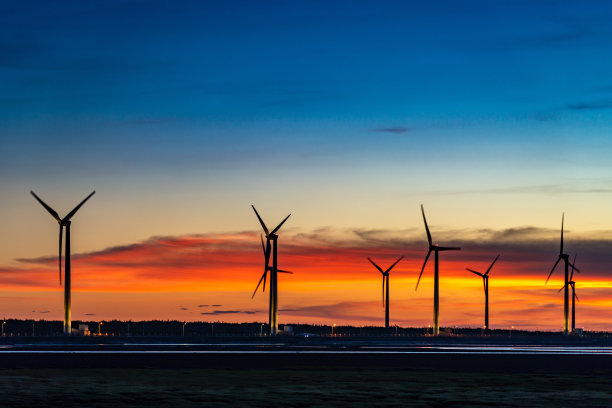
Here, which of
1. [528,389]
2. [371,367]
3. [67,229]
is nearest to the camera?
[528,389]

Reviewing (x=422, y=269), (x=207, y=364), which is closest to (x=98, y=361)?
(x=207, y=364)

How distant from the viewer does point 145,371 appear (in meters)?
66.1

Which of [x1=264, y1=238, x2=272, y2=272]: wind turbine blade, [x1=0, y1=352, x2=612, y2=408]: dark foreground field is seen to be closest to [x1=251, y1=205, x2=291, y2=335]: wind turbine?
[x1=264, y1=238, x2=272, y2=272]: wind turbine blade

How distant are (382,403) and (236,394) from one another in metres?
7.66

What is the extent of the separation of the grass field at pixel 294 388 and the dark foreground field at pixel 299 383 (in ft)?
0.14

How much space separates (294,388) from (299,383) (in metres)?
3.84

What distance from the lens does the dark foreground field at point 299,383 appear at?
144ft

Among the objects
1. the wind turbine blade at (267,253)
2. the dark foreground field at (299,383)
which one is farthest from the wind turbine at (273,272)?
the dark foreground field at (299,383)

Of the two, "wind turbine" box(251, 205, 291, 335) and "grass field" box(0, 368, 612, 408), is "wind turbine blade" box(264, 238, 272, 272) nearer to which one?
"wind turbine" box(251, 205, 291, 335)

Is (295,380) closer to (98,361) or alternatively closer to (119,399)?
(119,399)

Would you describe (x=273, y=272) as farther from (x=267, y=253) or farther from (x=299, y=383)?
(x=299, y=383)

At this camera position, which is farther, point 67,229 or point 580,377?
point 67,229

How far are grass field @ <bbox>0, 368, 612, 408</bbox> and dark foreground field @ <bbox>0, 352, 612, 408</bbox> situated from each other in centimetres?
4

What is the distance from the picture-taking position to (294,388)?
2020 inches
